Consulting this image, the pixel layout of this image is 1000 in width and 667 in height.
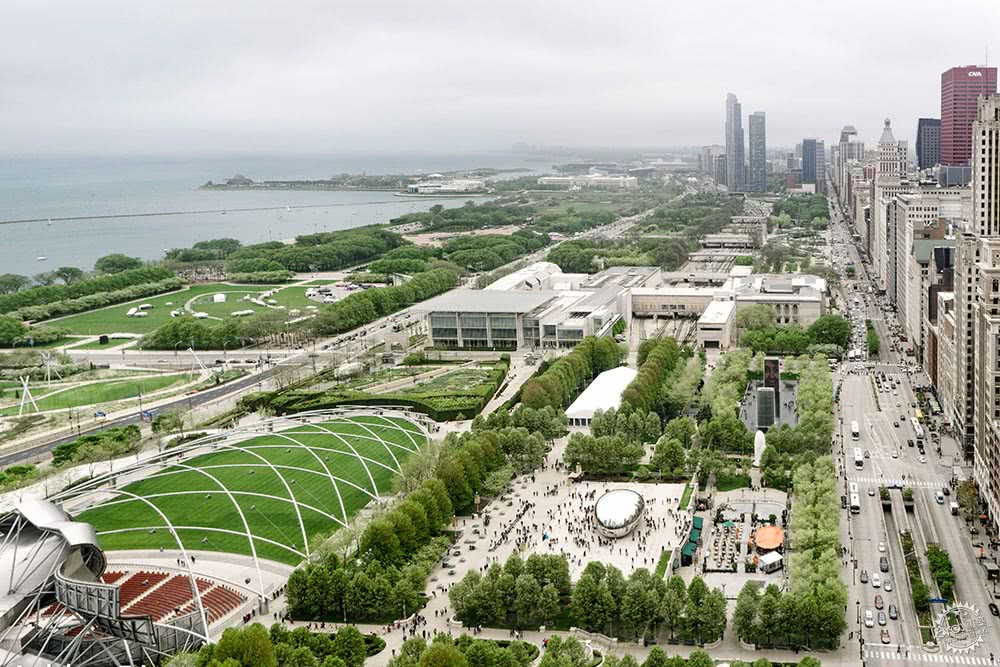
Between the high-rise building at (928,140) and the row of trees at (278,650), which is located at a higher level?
the high-rise building at (928,140)

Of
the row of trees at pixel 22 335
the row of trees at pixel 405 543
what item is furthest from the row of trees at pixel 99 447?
the row of trees at pixel 22 335

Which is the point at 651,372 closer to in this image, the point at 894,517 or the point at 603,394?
the point at 603,394

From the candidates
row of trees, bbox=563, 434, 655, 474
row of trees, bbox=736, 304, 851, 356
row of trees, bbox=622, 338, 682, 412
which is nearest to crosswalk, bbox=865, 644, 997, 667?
row of trees, bbox=563, 434, 655, 474

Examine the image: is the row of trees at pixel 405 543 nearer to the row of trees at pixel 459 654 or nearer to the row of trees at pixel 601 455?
the row of trees at pixel 601 455

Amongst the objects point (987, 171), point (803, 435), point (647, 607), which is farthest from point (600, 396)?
point (647, 607)

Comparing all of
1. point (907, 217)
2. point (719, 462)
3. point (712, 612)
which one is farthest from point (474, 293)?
point (712, 612)

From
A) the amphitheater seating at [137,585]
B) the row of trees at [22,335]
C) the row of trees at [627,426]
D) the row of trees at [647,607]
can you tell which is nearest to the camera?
the row of trees at [647,607]

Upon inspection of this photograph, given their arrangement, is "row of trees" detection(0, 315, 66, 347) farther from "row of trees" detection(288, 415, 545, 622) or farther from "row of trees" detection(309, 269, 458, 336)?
"row of trees" detection(288, 415, 545, 622)
